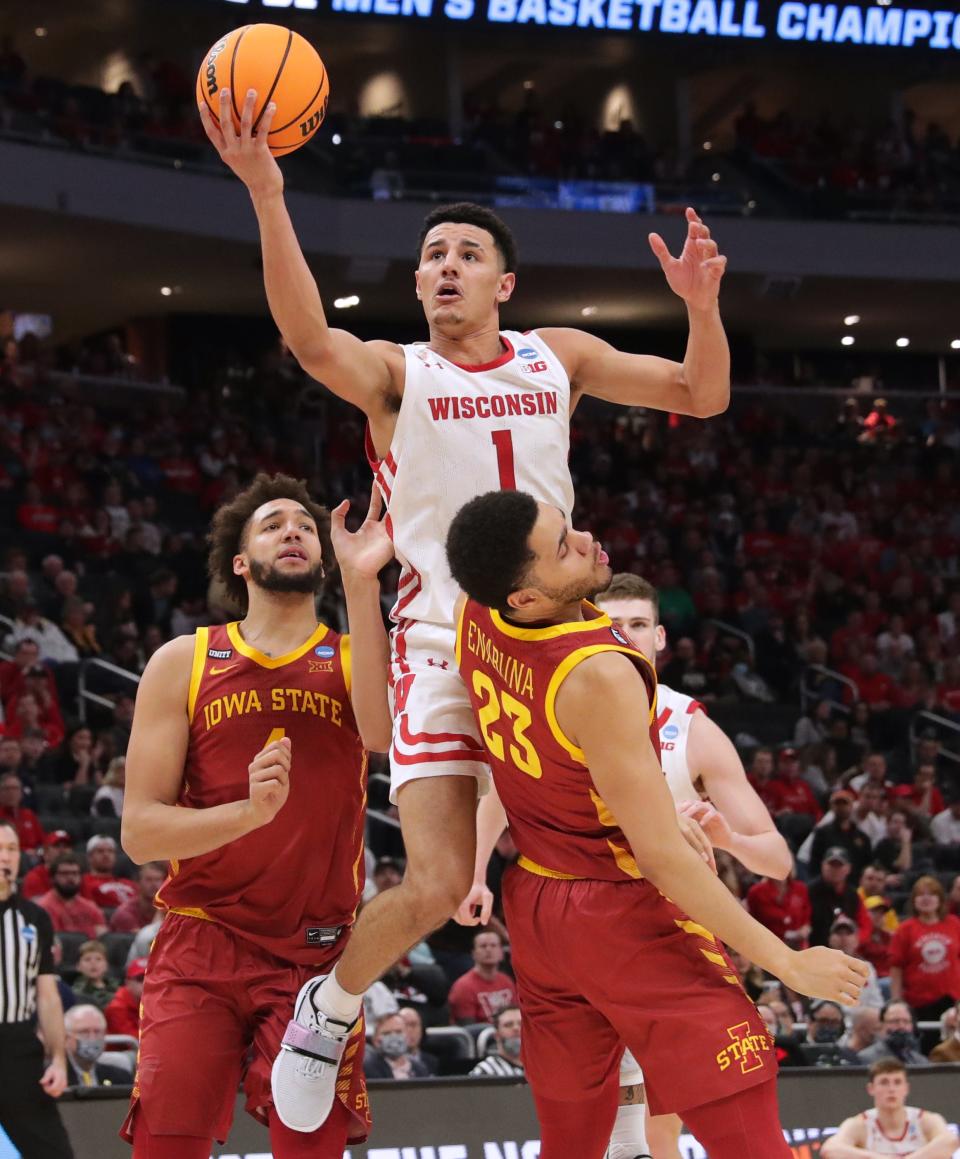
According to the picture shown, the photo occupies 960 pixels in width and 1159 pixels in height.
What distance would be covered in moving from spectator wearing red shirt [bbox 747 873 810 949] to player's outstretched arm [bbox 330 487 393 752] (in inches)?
318

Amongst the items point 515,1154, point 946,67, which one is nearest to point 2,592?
Result: point 515,1154

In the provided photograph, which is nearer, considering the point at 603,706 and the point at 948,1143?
the point at 603,706

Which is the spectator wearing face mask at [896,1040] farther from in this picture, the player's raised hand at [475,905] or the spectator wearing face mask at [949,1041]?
the player's raised hand at [475,905]

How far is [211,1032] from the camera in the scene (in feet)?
18.1

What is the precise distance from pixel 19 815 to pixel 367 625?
7445 mm

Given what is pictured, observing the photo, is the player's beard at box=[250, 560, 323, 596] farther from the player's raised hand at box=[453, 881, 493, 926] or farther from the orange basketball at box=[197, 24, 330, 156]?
the orange basketball at box=[197, 24, 330, 156]

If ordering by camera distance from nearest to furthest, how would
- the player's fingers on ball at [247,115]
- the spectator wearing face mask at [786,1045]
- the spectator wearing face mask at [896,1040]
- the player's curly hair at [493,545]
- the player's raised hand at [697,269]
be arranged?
the player's curly hair at [493,545] < the player's fingers on ball at [247,115] < the player's raised hand at [697,269] < the spectator wearing face mask at [786,1045] < the spectator wearing face mask at [896,1040]

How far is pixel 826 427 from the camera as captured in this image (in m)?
26.5

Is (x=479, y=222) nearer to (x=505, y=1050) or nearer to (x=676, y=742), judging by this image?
(x=676, y=742)

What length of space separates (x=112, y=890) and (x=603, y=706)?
785cm

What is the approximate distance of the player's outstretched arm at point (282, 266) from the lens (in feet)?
16.4

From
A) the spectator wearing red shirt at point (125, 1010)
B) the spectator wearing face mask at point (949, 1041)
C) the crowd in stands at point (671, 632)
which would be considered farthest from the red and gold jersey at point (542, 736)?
the spectator wearing face mask at point (949, 1041)

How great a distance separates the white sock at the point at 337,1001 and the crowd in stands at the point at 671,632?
4.89m

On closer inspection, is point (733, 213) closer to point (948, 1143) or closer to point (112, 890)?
point (112, 890)
